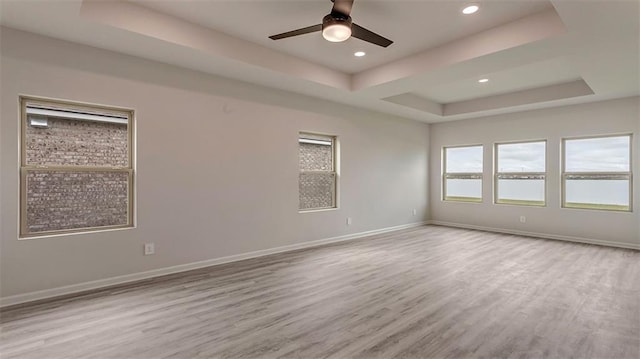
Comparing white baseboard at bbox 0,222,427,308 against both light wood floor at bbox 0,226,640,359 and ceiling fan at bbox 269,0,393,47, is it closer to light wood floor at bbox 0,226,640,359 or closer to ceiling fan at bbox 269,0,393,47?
light wood floor at bbox 0,226,640,359

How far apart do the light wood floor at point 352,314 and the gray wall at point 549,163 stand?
61.9 inches

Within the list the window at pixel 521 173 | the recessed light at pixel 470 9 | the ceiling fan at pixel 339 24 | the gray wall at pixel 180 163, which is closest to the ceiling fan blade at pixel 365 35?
the ceiling fan at pixel 339 24

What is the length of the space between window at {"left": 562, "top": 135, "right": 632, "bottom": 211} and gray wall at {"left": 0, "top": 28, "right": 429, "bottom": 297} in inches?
160

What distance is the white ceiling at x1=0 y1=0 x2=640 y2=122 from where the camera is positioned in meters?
2.95

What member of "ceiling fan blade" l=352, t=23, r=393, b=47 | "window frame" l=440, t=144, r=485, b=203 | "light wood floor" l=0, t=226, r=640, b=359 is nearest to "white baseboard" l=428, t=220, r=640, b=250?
"window frame" l=440, t=144, r=485, b=203

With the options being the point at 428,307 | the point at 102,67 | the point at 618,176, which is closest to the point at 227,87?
the point at 102,67

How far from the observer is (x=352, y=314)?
280 cm

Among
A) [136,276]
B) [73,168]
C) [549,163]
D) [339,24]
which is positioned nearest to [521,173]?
[549,163]

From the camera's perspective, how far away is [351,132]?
6.25m

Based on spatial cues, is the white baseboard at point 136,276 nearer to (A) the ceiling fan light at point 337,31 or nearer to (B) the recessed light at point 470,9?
(A) the ceiling fan light at point 337,31

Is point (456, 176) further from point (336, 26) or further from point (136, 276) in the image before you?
point (136, 276)

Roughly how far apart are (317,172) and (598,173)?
17.1 ft

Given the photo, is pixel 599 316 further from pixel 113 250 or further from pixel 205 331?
pixel 113 250

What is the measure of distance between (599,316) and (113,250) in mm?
4849
